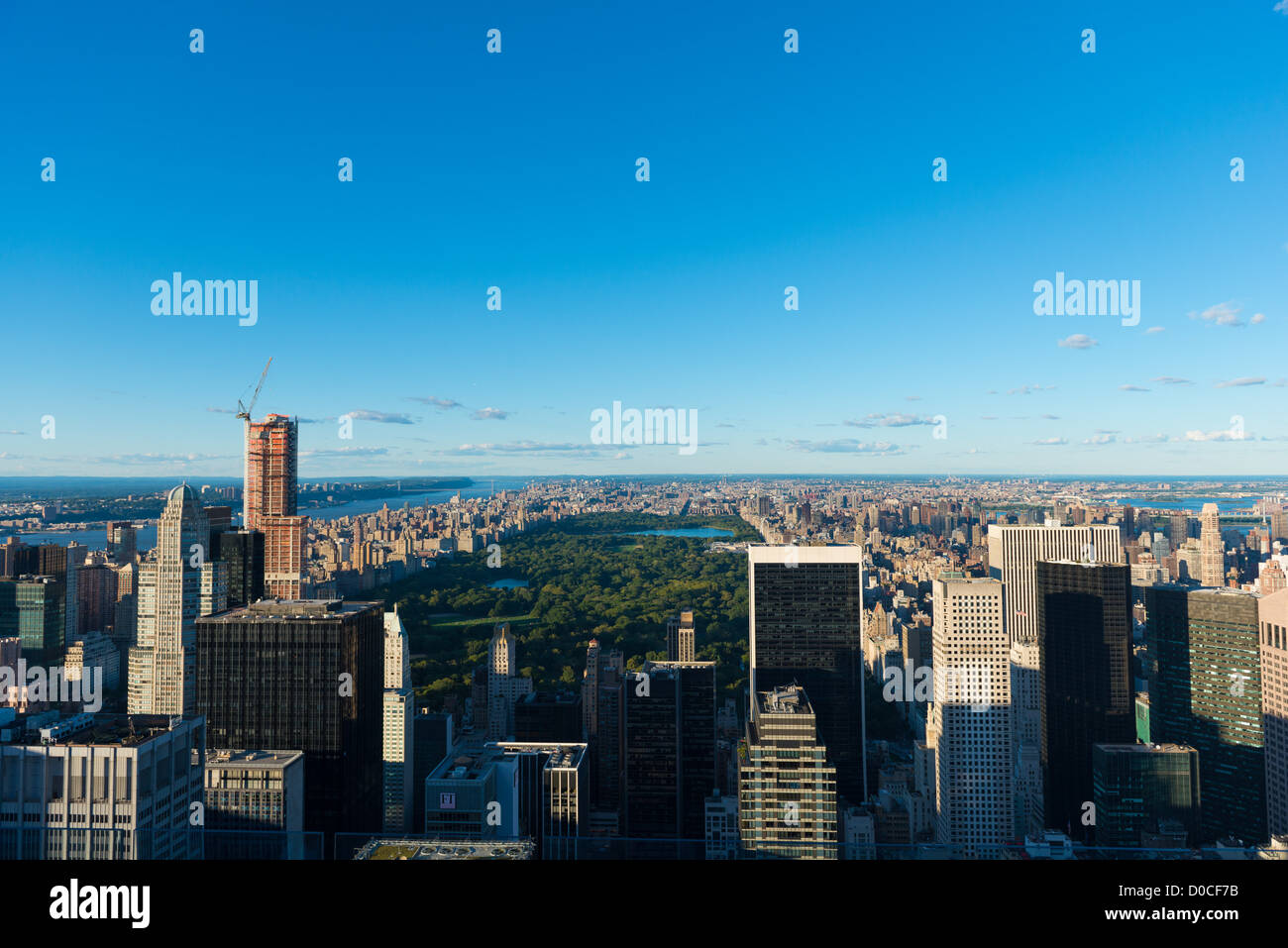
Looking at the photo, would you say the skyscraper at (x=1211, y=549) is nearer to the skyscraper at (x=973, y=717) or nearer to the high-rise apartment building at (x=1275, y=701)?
the high-rise apartment building at (x=1275, y=701)

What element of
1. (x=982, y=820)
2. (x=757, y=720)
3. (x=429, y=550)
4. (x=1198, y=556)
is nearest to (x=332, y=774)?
(x=757, y=720)

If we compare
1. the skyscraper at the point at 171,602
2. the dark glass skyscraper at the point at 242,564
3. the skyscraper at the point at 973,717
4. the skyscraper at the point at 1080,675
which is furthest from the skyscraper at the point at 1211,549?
the skyscraper at the point at 171,602

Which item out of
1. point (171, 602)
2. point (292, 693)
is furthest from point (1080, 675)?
point (171, 602)

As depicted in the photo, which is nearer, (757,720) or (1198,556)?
(757,720)

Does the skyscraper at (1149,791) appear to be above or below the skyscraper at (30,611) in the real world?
below

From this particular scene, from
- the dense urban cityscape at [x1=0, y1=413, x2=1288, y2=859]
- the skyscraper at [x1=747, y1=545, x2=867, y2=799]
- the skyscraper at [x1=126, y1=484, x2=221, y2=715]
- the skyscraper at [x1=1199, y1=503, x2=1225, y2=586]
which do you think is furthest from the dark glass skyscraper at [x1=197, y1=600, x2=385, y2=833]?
the skyscraper at [x1=1199, y1=503, x2=1225, y2=586]
